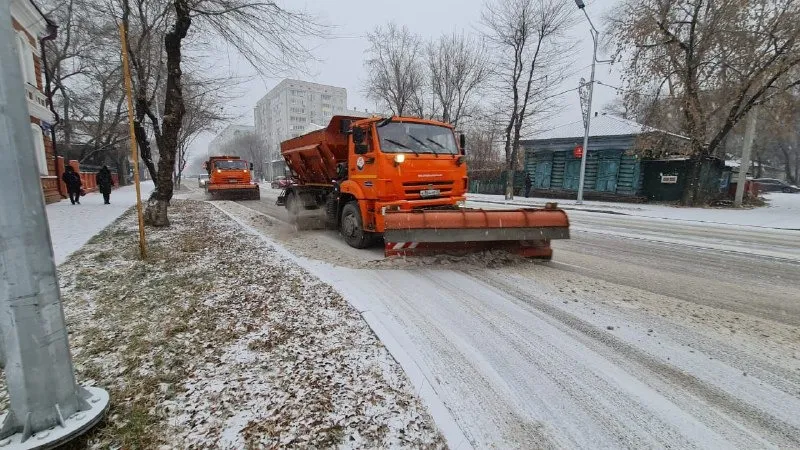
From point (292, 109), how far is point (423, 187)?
86416 mm

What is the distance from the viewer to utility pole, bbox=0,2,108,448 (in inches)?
71.2

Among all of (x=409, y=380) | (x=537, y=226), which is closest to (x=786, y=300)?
(x=537, y=226)

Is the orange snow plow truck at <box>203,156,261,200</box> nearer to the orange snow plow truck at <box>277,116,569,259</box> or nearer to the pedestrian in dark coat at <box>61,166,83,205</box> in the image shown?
the pedestrian in dark coat at <box>61,166,83,205</box>

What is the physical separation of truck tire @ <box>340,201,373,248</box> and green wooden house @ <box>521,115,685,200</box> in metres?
18.6

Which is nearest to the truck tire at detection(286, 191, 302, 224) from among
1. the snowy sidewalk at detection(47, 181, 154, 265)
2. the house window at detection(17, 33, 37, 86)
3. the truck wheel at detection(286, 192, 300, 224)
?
the truck wheel at detection(286, 192, 300, 224)

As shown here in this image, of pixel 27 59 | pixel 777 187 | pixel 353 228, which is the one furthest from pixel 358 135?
pixel 777 187

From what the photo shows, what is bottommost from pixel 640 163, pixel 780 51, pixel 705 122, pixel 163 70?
pixel 640 163

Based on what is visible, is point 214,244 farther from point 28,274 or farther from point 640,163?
point 640,163

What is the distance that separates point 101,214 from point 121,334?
11754 mm

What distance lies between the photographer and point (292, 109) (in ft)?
278

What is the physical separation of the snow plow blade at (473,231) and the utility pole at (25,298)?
392cm

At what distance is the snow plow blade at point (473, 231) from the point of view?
551 centimetres

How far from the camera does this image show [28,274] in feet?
6.21

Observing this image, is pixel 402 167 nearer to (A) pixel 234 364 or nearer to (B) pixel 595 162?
(A) pixel 234 364
